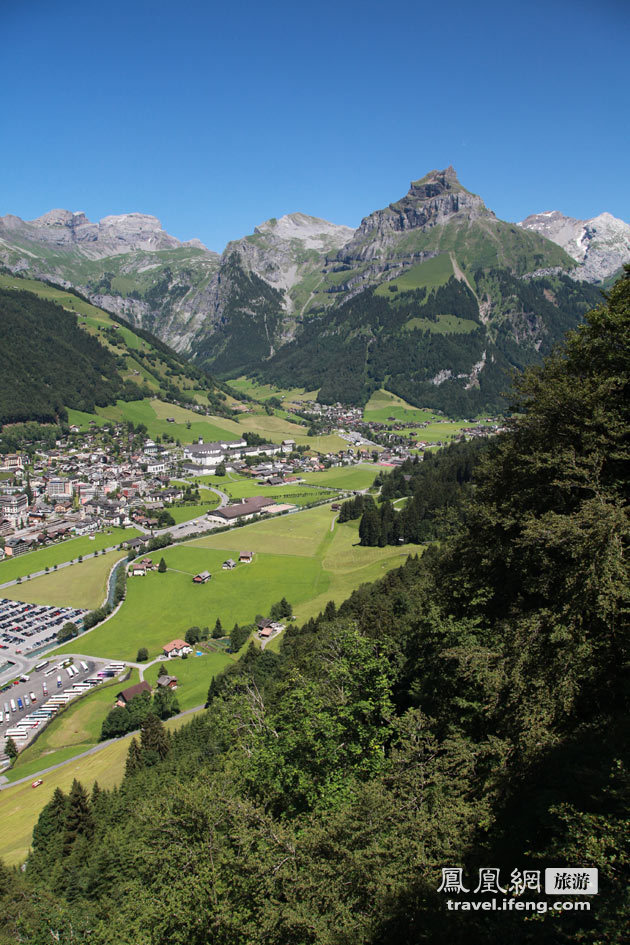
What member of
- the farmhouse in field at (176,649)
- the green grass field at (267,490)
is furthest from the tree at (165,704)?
the green grass field at (267,490)

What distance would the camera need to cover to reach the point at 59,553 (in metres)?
83.1

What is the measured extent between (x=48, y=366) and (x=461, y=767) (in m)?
186

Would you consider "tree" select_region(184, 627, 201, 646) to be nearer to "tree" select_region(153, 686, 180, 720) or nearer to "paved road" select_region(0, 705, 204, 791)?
"tree" select_region(153, 686, 180, 720)

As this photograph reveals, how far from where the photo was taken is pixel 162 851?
12.1m

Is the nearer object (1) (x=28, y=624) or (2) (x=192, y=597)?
(1) (x=28, y=624)

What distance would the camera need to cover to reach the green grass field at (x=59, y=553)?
250 ft

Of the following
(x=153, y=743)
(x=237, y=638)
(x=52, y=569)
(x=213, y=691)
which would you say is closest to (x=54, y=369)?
(x=52, y=569)

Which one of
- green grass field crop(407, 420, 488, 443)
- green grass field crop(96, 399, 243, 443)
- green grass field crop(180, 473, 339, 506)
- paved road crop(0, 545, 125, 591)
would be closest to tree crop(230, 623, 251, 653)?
paved road crop(0, 545, 125, 591)

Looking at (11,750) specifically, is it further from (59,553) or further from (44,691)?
(59,553)

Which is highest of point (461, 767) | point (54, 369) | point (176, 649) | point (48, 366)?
point (48, 366)

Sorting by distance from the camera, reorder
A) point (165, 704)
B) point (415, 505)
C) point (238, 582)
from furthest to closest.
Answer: point (415, 505) < point (238, 582) < point (165, 704)

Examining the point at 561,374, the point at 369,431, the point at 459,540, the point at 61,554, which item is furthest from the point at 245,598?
the point at 369,431

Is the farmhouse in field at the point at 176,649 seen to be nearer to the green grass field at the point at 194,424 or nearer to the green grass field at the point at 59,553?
the green grass field at the point at 59,553

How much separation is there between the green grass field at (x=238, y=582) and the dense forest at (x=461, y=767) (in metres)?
34.6
